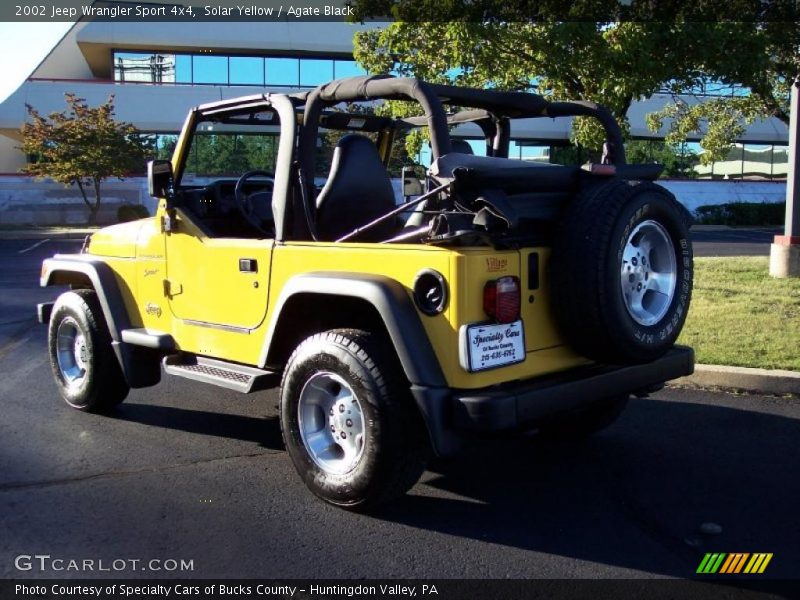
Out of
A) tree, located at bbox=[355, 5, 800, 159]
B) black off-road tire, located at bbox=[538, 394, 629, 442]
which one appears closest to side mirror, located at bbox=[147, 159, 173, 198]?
black off-road tire, located at bbox=[538, 394, 629, 442]

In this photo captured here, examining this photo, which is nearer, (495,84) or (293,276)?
(293,276)

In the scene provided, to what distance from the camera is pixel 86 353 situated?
568 cm

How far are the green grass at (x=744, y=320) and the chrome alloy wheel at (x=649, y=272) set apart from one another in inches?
106

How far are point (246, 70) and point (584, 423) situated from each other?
32.9 meters

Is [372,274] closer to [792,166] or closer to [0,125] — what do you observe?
[792,166]

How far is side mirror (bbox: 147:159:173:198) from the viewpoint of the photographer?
16.6 feet

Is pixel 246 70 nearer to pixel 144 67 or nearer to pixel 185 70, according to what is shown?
pixel 185 70

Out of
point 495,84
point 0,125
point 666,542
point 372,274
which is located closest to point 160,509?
point 372,274

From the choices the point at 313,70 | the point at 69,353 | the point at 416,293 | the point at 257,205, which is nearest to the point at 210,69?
the point at 313,70

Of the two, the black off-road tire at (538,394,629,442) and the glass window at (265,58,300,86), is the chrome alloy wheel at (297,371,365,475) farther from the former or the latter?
the glass window at (265,58,300,86)

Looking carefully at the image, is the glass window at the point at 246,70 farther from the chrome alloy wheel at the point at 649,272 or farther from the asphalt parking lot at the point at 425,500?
the chrome alloy wheel at the point at 649,272

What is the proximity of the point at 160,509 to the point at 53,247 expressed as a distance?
19.1m

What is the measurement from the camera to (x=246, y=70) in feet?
115

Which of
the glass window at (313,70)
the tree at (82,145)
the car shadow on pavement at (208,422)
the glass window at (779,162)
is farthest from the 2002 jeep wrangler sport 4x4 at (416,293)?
the glass window at (779,162)
